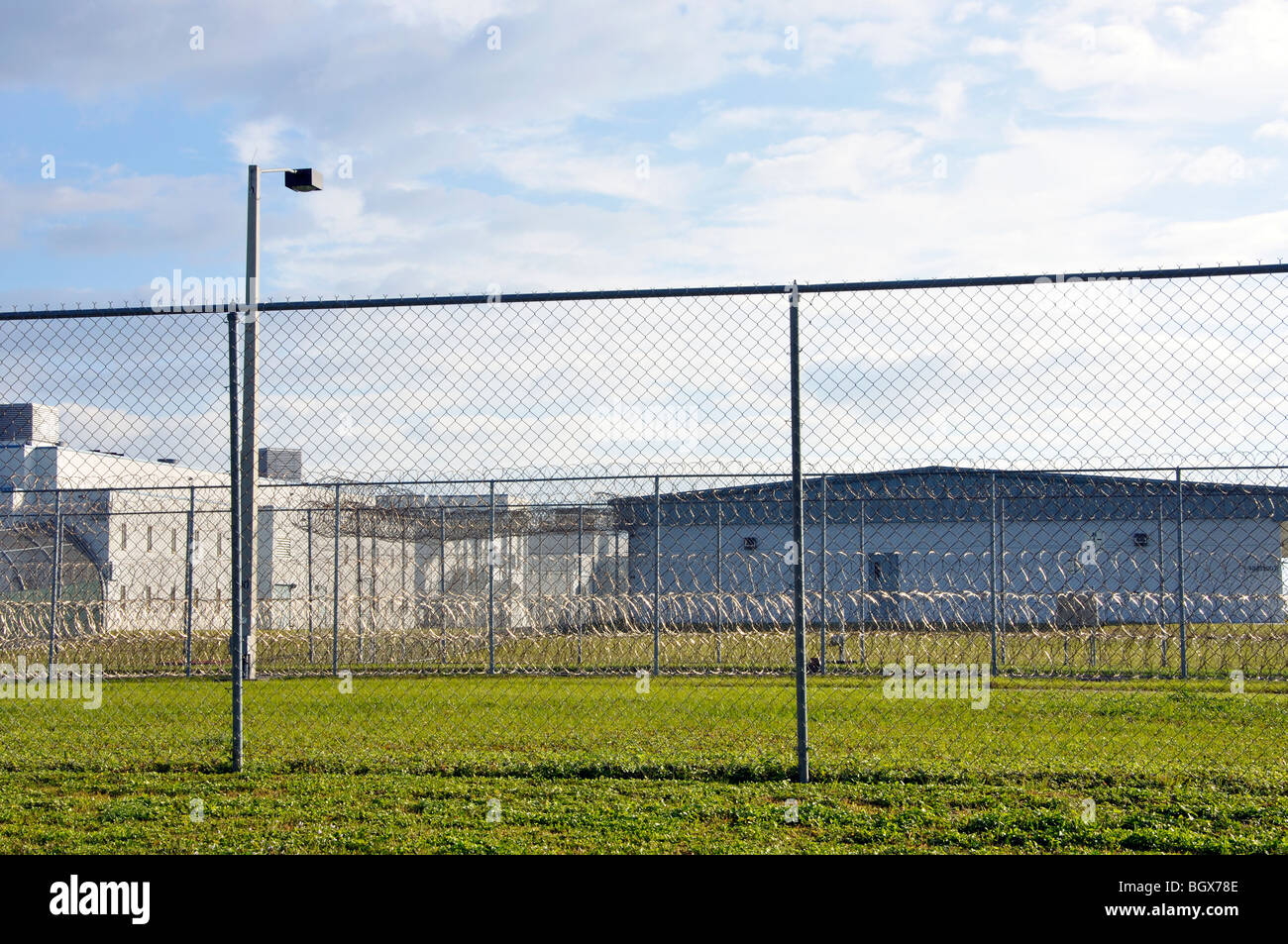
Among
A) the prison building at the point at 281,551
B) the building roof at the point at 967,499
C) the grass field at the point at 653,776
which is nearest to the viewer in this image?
the grass field at the point at 653,776

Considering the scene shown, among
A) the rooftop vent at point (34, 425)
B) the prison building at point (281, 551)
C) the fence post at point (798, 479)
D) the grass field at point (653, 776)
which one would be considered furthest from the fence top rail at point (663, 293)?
the rooftop vent at point (34, 425)

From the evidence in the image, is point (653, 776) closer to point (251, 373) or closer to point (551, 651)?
point (251, 373)

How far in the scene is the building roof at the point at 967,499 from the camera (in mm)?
11500

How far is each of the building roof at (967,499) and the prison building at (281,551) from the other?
1.90m

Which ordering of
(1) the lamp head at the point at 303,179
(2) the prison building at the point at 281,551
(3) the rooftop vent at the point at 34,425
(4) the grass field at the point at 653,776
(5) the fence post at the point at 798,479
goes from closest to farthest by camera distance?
(4) the grass field at the point at 653,776, (5) the fence post at the point at 798,479, (1) the lamp head at the point at 303,179, (2) the prison building at the point at 281,551, (3) the rooftop vent at the point at 34,425

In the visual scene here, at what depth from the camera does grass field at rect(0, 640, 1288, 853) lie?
5.56 metres

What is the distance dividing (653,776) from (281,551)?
60.9 feet

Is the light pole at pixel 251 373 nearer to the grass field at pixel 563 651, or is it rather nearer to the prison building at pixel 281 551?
the prison building at pixel 281 551

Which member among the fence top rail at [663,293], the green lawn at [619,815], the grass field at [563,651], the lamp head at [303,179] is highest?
the lamp head at [303,179]

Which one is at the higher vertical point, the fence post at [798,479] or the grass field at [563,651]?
the fence post at [798,479]

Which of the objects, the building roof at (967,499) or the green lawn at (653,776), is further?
the building roof at (967,499)
